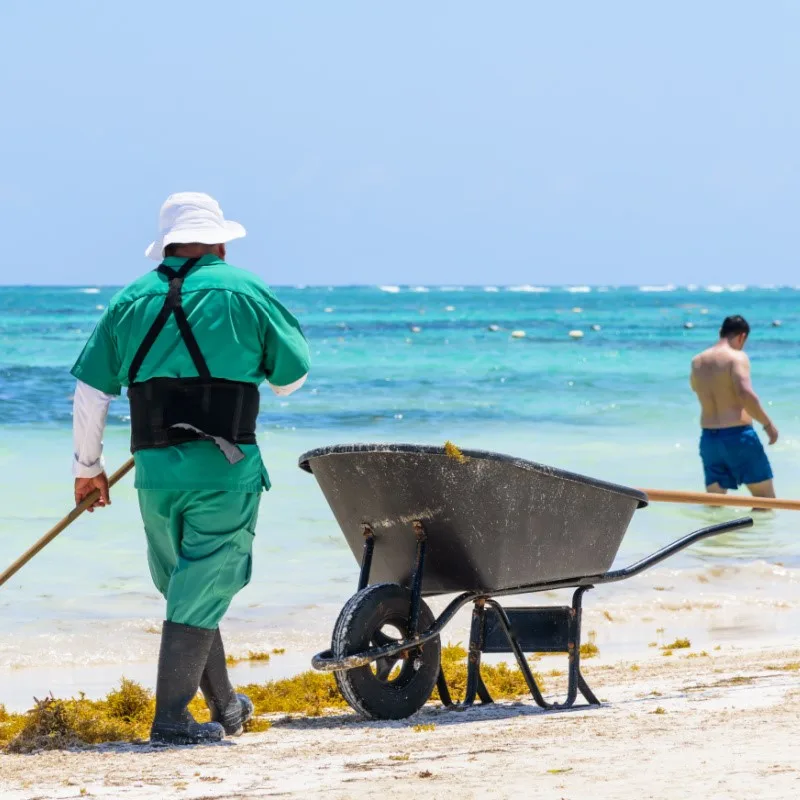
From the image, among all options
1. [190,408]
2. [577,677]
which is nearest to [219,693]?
[190,408]

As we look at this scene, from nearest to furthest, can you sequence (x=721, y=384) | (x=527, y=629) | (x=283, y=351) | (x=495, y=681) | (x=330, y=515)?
1. (x=283, y=351)
2. (x=527, y=629)
3. (x=495, y=681)
4. (x=721, y=384)
5. (x=330, y=515)

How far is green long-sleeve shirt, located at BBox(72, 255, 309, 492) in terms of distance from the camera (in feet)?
12.1

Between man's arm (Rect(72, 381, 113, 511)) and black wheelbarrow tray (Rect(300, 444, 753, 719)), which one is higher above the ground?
man's arm (Rect(72, 381, 113, 511))

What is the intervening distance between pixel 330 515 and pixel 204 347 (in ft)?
21.0

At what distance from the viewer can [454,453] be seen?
388cm

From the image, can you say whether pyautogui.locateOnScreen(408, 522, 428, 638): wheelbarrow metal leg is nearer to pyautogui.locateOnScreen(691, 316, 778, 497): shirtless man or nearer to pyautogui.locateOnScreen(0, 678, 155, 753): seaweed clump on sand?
pyautogui.locateOnScreen(0, 678, 155, 753): seaweed clump on sand

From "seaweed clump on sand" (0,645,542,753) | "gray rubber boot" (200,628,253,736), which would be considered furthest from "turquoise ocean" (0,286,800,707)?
"gray rubber boot" (200,628,253,736)

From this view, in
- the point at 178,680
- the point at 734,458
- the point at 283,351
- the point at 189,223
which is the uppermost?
the point at 189,223

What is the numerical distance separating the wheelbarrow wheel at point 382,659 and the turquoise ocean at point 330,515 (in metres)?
1.50

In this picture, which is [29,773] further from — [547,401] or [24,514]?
[547,401]

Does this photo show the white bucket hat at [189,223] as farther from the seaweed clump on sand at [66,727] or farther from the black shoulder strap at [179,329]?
the seaweed clump on sand at [66,727]

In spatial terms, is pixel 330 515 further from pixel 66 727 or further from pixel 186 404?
pixel 186 404

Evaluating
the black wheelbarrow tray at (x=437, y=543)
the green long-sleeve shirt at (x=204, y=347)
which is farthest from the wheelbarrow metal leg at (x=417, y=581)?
the green long-sleeve shirt at (x=204, y=347)

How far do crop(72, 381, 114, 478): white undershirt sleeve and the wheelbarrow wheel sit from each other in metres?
0.85
